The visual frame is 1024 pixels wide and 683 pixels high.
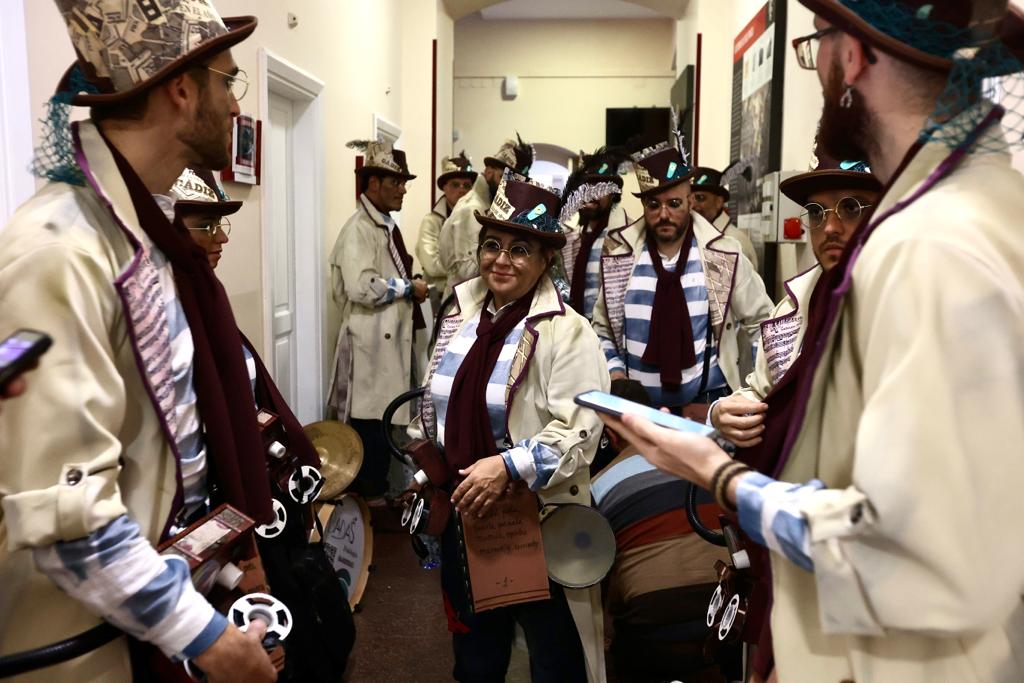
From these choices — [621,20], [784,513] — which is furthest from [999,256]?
[621,20]

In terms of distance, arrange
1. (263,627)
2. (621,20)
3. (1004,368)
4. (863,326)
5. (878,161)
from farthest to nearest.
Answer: (621,20)
(263,627)
(878,161)
(863,326)
(1004,368)

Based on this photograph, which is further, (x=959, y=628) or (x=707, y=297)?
(x=707, y=297)

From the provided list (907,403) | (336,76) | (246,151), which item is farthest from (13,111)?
(336,76)

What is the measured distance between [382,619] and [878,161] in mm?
2784

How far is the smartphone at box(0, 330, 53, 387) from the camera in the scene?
861mm

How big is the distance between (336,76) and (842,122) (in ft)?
14.4

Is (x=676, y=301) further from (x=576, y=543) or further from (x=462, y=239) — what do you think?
(x=462, y=239)

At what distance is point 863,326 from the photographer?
977mm

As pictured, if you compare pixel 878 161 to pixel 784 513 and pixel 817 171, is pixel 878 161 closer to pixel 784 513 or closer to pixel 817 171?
pixel 784 513

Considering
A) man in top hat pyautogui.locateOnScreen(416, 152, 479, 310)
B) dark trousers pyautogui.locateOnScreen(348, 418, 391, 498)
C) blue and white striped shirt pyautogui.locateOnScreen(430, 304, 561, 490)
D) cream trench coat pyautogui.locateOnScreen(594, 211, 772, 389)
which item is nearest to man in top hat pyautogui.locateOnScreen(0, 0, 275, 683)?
blue and white striped shirt pyautogui.locateOnScreen(430, 304, 561, 490)

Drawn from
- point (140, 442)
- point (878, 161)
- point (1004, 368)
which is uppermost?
point (878, 161)

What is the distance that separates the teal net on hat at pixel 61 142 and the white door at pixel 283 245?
2.89 m

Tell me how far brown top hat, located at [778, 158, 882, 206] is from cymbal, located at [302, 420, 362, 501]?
1926 mm

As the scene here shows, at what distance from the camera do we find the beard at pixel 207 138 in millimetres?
1324
